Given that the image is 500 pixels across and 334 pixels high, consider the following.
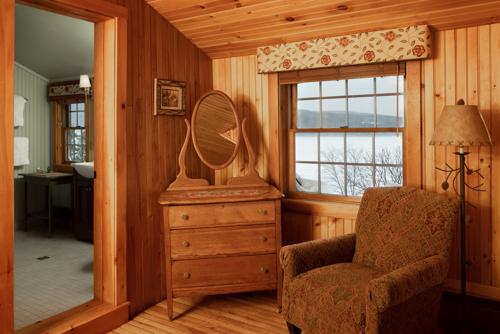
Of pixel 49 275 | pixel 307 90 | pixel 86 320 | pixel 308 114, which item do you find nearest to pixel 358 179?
pixel 308 114

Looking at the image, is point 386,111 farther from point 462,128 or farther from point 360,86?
point 462,128

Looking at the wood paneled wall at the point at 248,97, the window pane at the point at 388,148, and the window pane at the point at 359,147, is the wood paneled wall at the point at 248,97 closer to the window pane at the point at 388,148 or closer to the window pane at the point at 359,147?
the window pane at the point at 359,147

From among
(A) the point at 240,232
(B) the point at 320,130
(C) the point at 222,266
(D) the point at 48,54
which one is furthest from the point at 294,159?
(D) the point at 48,54

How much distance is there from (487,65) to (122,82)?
2.37 metres

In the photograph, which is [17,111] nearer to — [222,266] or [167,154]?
[167,154]

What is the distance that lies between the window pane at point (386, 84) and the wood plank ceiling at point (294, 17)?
16.7 inches

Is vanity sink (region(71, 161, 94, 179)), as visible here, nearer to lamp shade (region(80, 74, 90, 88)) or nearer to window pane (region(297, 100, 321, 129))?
lamp shade (region(80, 74, 90, 88))

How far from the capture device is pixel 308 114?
3.58 m

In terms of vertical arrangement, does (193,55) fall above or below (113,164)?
above

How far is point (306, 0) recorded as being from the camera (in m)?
2.78

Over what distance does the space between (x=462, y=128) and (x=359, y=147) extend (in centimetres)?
101

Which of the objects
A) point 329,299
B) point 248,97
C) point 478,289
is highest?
point 248,97

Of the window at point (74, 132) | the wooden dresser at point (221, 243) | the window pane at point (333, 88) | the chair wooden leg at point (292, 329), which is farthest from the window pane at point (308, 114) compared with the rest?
the window at point (74, 132)

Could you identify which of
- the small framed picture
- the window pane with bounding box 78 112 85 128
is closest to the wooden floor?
the small framed picture
